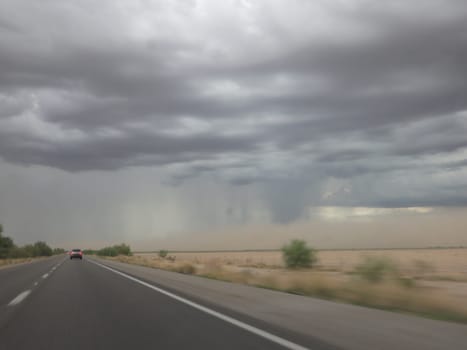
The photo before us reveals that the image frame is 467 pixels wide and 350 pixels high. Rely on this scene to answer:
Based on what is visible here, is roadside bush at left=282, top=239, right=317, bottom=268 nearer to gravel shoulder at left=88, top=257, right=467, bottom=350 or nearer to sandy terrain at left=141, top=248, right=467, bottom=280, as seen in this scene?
sandy terrain at left=141, top=248, right=467, bottom=280

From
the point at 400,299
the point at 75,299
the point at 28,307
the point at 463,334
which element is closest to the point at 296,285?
the point at 400,299

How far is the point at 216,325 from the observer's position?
1001 centimetres

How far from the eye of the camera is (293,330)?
9.16 metres

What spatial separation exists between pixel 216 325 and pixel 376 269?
12.4 m

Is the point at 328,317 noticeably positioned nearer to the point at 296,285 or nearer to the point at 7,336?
the point at 7,336

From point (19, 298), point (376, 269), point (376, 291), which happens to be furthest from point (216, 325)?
point (376, 269)

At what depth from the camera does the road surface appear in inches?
313

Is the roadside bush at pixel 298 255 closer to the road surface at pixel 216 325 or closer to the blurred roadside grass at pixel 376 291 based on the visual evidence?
the blurred roadside grass at pixel 376 291

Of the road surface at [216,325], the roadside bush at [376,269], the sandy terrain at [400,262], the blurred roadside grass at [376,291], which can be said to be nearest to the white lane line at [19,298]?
the road surface at [216,325]

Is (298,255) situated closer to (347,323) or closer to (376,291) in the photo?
(376,291)

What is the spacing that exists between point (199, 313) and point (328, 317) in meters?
3.12

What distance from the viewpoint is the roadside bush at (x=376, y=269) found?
2029 cm

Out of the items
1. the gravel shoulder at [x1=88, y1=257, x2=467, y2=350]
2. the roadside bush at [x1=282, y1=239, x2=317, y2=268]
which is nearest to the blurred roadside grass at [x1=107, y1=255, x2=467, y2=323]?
the gravel shoulder at [x1=88, y1=257, x2=467, y2=350]

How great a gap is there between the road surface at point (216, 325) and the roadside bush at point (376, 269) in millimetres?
6826
